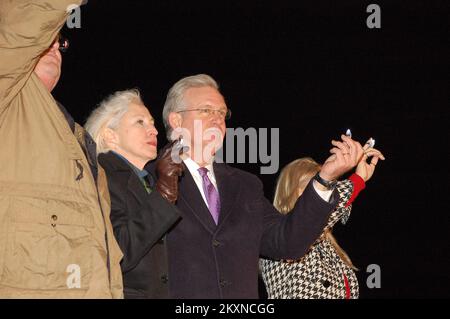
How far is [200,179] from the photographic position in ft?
8.29

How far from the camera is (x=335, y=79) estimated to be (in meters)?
4.40

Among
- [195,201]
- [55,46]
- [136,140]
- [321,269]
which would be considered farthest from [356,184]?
[55,46]

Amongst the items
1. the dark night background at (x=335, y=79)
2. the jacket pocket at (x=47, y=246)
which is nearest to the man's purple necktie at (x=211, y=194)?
the jacket pocket at (x=47, y=246)

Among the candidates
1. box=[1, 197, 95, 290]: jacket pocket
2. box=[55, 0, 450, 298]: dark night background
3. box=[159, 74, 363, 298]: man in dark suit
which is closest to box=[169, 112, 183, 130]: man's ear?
box=[159, 74, 363, 298]: man in dark suit

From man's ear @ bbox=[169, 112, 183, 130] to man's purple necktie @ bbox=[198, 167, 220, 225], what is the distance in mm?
207

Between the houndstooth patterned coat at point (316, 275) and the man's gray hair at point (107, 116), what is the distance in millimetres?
787

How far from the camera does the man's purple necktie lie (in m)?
2.45

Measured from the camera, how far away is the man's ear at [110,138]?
8.03 feet

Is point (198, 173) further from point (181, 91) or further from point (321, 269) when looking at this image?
point (321, 269)

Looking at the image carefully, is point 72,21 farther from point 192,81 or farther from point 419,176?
point 419,176

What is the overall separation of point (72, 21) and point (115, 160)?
1477 millimetres

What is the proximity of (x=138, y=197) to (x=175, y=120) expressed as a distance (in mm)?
626

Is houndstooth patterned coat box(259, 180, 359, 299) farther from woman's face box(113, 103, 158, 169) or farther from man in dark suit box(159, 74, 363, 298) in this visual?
woman's face box(113, 103, 158, 169)

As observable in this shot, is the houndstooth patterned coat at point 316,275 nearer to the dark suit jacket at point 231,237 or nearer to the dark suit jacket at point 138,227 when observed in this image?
the dark suit jacket at point 231,237
